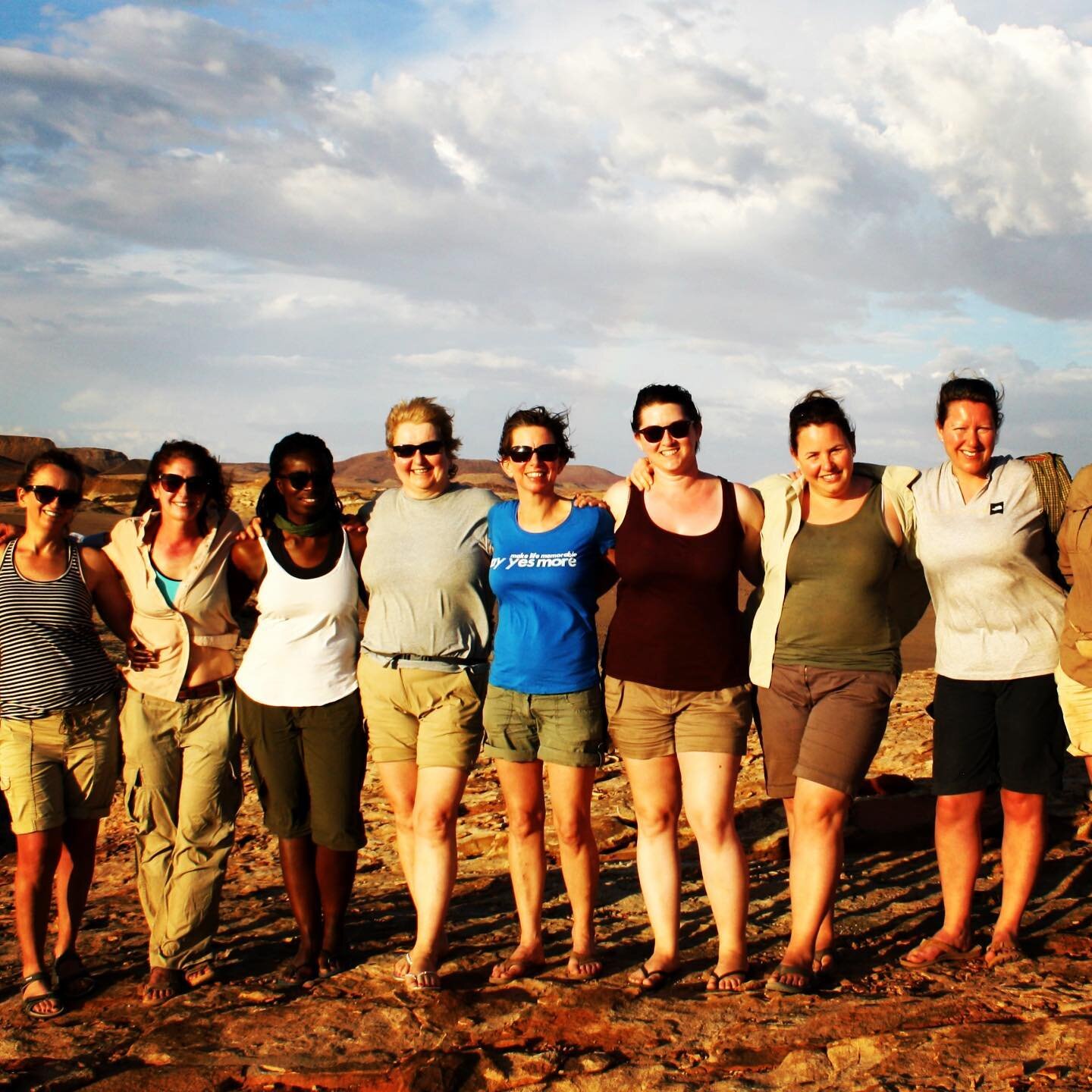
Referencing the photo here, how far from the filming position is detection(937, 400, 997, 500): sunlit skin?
14.4 feet

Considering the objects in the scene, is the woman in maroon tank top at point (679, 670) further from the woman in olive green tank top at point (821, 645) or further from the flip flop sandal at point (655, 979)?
the woman in olive green tank top at point (821, 645)

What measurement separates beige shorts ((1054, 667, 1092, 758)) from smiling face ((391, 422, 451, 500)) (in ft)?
8.16

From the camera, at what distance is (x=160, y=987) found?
4.53 m

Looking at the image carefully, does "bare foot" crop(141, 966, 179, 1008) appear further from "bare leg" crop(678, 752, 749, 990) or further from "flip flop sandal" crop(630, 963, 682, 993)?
"bare leg" crop(678, 752, 749, 990)

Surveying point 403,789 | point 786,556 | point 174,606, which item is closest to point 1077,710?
point 786,556

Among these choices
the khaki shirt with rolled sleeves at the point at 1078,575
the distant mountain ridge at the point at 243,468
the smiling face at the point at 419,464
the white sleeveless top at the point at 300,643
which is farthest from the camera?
the distant mountain ridge at the point at 243,468

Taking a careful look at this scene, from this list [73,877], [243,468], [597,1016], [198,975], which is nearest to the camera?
[597,1016]

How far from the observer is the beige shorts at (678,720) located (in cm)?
431

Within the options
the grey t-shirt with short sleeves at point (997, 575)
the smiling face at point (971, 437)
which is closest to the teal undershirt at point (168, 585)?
the grey t-shirt with short sleeves at point (997, 575)

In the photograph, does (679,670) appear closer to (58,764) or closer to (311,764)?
(311,764)

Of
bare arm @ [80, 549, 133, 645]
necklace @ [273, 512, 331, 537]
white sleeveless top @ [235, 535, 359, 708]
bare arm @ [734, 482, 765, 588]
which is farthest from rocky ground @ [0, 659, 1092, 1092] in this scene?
necklace @ [273, 512, 331, 537]

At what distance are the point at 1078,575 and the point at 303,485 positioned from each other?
9.62ft

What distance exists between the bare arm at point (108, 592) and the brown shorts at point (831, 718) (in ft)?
8.63

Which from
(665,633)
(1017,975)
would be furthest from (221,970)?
(1017,975)
